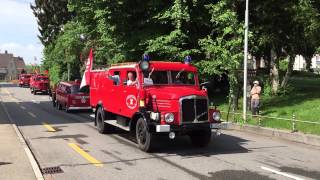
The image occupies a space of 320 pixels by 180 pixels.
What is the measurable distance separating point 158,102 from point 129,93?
151 cm

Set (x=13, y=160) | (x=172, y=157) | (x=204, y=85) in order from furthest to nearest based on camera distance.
Result: (x=204, y=85), (x=172, y=157), (x=13, y=160)

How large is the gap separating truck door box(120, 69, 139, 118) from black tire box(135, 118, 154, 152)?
1.60 feet

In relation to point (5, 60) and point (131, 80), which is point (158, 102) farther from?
point (5, 60)

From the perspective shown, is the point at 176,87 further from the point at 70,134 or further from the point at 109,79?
the point at 70,134

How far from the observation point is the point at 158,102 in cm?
1355

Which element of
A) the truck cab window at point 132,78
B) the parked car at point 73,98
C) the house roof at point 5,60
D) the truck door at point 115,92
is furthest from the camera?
the house roof at point 5,60

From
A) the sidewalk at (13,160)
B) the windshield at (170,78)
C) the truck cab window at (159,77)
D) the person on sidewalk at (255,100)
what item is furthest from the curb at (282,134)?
the sidewalk at (13,160)

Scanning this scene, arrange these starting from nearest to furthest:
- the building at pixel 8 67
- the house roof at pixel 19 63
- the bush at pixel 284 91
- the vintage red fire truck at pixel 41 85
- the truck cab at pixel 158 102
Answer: the truck cab at pixel 158 102 < the bush at pixel 284 91 < the vintage red fire truck at pixel 41 85 < the building at pixel 8 67 < the house roof at pixel 19 63

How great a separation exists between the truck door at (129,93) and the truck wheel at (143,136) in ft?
1.59

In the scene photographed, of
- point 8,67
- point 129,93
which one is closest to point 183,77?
point 129,93

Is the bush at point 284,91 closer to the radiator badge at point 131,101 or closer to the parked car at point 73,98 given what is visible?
the parked car at point 73,98

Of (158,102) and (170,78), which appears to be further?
(170,78)

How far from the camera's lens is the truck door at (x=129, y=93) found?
1429 cm

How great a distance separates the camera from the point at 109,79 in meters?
16.8
